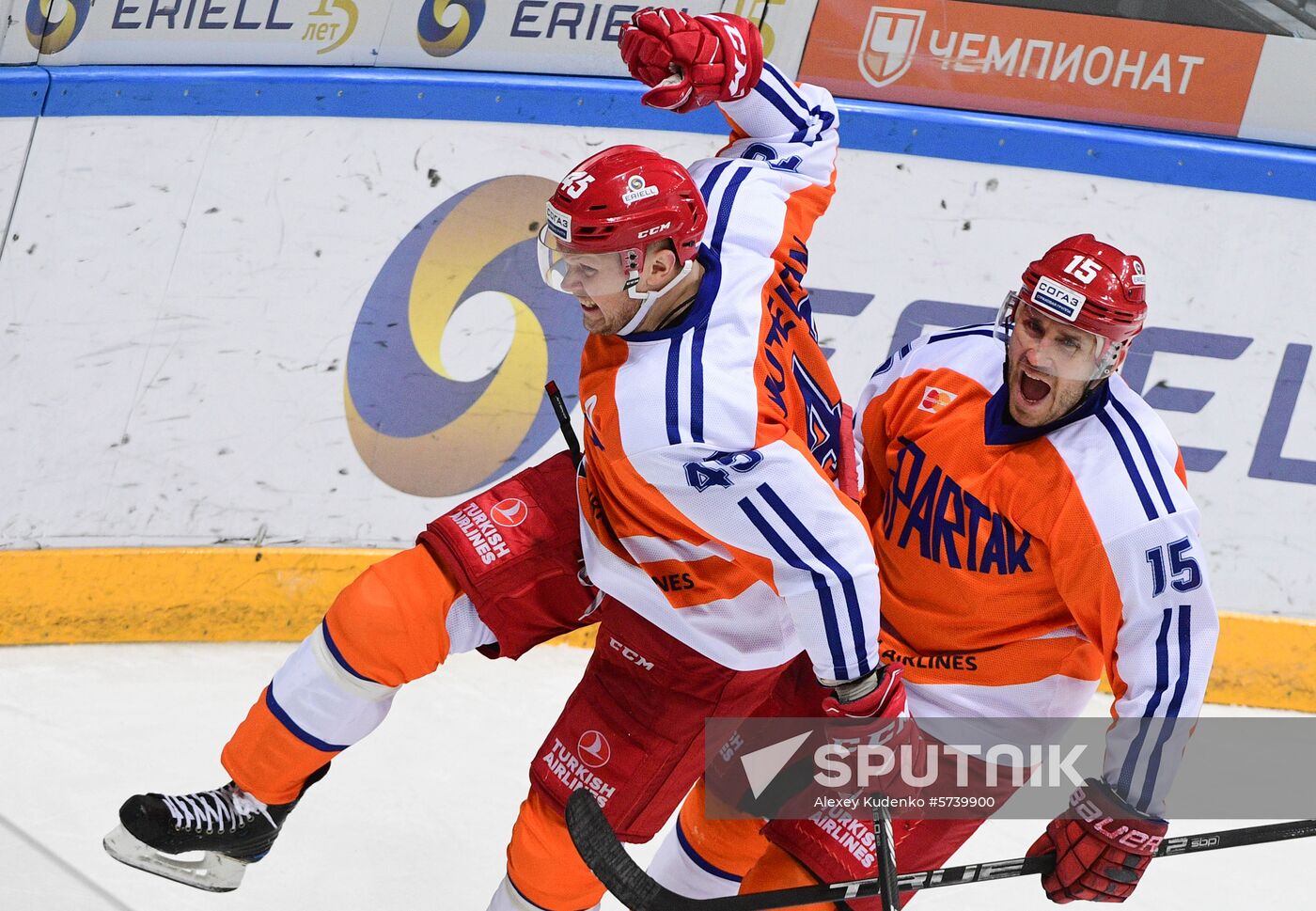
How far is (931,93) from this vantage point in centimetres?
366

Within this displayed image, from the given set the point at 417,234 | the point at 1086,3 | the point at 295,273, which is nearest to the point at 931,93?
the point at 1086,3

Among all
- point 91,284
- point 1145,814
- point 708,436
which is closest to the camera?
point 708,436

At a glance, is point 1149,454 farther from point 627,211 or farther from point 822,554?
point 627,211

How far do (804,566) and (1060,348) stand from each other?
498 mm

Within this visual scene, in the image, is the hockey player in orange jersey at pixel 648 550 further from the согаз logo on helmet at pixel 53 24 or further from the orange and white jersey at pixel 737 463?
the согаз logo on helmet at pixel 53 24

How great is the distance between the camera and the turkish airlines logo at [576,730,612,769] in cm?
219

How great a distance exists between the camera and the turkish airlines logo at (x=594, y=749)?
86.3 inches

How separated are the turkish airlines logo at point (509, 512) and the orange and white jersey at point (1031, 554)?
54 cm

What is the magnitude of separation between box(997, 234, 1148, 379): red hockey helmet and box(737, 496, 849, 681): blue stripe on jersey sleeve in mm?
476

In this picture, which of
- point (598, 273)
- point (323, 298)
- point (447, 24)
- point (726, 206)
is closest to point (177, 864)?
point (598, 273)

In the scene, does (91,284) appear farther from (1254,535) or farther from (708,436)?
(1254,535)

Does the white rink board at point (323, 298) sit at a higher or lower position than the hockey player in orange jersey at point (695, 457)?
lower

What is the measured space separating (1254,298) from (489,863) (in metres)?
2.22

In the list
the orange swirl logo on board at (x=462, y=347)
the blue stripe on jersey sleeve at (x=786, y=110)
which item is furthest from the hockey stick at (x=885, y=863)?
the orange swirl logo on board at (x=462, y=347)
